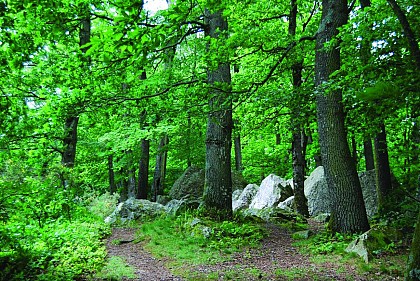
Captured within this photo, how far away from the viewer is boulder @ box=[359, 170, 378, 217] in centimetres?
998

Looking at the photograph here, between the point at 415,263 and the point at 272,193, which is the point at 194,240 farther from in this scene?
the point at 272,193

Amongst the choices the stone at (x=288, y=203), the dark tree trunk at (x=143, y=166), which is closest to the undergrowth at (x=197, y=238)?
the stone at (x=288, y=203)

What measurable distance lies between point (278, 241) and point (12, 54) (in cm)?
628

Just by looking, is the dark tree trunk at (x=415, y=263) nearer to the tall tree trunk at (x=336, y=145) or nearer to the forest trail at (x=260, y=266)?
the forest trail at (x=260, y=266)

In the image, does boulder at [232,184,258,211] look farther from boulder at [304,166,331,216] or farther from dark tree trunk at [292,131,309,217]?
dark tree trunk at [292,131,309,217]

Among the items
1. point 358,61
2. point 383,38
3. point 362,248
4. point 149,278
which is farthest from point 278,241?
point 383,38

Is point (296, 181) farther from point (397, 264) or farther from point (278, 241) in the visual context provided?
point (397, 264)

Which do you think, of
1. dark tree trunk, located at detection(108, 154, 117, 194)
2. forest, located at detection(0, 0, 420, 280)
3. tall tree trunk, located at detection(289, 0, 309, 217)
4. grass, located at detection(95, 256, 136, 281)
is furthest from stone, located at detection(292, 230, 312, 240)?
dark tree trunk, located at detection(108, 154, 117, 194)

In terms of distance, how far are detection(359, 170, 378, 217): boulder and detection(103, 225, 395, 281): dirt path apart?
13.1ft

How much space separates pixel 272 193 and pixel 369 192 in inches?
155

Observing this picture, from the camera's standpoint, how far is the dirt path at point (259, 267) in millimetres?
5066

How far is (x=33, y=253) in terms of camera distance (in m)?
4.84

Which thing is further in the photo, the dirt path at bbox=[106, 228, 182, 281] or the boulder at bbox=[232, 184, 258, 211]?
the boulder at bbox=[232, 184, 258, 211]

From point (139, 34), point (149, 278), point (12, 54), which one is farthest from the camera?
point (149, 278)
